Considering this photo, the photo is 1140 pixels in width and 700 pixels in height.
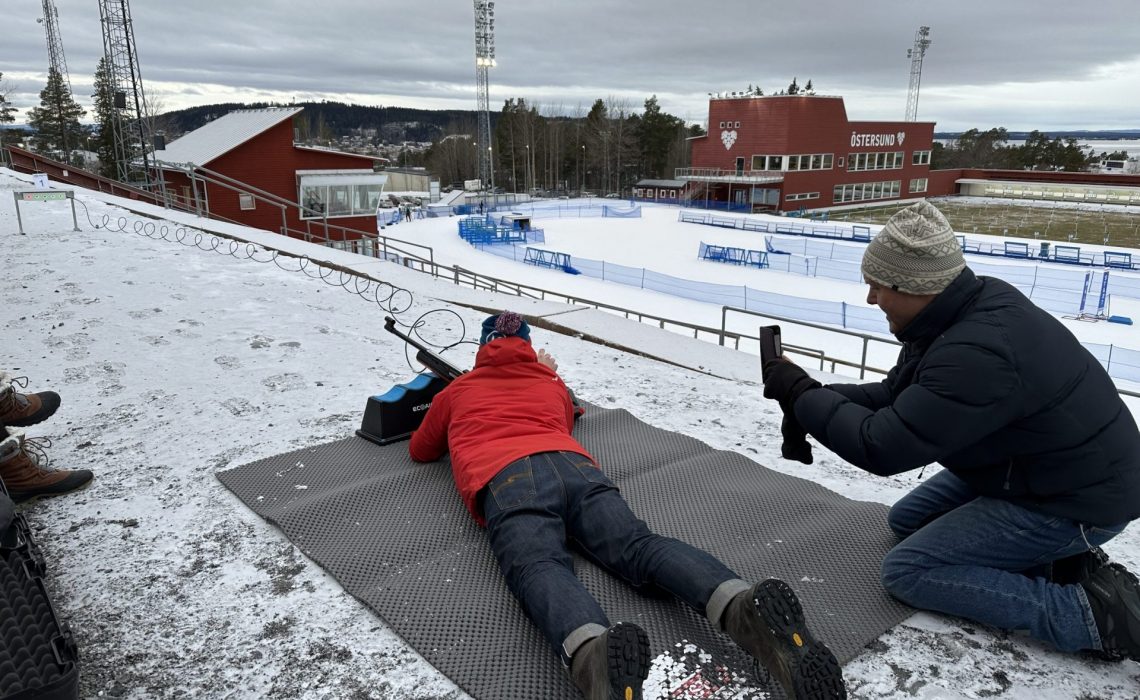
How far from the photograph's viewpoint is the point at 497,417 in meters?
3.21

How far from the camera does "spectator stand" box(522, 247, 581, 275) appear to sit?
1041 inches

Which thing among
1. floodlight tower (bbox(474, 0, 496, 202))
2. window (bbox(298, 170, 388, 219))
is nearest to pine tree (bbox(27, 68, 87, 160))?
floodlight tower (bbox(474, 0, 496, 202))

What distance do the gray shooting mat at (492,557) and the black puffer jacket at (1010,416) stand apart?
70cm

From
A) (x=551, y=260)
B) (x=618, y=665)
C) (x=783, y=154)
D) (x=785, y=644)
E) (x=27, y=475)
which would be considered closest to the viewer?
(x=618, y=665)

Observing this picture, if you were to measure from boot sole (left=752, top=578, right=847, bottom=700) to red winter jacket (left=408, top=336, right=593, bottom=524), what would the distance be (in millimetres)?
1143

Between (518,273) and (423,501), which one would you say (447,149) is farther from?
(423,501)

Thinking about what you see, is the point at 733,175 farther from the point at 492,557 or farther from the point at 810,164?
the point at 492,557

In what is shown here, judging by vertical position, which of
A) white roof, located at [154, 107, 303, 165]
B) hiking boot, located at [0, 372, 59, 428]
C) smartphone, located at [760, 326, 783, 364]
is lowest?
hiking boot, located at [0, 372, 59, 428]

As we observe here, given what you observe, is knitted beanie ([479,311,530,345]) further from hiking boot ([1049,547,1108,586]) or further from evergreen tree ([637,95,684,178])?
evergreen tree ([637,95,684,178])

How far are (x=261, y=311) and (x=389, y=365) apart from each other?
82.1 inches

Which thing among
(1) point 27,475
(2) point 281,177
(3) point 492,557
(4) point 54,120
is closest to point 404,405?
(3) point 492,557

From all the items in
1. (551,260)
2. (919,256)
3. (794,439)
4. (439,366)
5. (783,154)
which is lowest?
(551,260)

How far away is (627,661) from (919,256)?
1.57 m

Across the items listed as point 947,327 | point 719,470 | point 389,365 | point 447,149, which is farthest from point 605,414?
point 447,149
